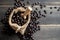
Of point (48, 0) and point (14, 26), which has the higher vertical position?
point (48, 0)

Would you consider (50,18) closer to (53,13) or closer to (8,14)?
(53,13)

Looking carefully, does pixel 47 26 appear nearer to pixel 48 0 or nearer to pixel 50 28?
pixel 50 28

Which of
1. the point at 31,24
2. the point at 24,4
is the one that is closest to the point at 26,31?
the point at 31,24

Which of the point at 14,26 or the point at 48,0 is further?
the point at 48,0

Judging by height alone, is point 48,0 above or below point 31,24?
above

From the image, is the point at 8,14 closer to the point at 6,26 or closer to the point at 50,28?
the point at 6,26

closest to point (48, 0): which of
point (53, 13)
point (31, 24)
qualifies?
→ point (53, 13)

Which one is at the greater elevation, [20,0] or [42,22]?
[20,0]
